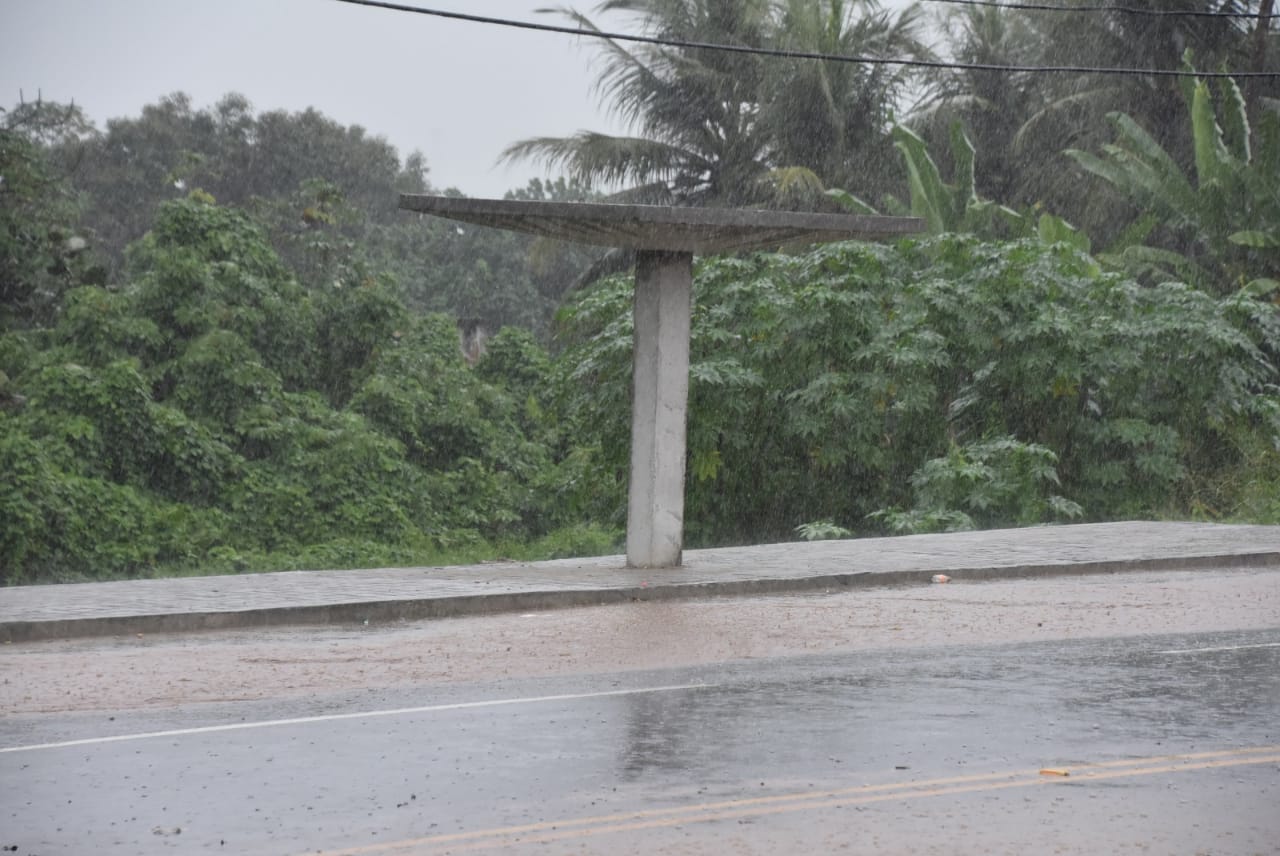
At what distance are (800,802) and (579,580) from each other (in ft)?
23.7

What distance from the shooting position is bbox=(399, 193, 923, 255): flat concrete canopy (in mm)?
12414

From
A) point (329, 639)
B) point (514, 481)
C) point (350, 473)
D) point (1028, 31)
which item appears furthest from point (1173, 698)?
point (1028, 31)

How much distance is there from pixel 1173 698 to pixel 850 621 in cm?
349

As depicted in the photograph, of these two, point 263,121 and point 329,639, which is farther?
point 263,121

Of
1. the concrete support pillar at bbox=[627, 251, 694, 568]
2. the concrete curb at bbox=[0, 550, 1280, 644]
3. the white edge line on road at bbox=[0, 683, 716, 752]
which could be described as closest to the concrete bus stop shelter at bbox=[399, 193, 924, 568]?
the concrete support pillar at bbox=[627, 251, 694, 568]

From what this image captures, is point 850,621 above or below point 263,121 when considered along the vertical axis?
below

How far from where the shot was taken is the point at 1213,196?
Answer: 2519 centimetres

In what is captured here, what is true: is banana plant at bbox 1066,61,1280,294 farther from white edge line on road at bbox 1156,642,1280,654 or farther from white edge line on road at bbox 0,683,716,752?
white edge line on road at bbox 0,683,716,752

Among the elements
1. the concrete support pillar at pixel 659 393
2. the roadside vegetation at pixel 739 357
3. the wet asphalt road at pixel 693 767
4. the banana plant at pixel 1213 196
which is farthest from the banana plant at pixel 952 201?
the wet asphalt road at pixel 693 767

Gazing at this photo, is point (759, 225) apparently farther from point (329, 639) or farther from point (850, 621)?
point (329, 639)

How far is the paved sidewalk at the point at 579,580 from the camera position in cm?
1134

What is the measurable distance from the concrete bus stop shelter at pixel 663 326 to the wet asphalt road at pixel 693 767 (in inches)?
188

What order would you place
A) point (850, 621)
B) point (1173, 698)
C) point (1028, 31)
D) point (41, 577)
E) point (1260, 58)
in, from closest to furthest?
point (1173, 698) < point (850, 621) < point (41, 577) < point (1260, 58) < point (1028, 31)

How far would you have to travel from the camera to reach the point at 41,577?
18984 mm
